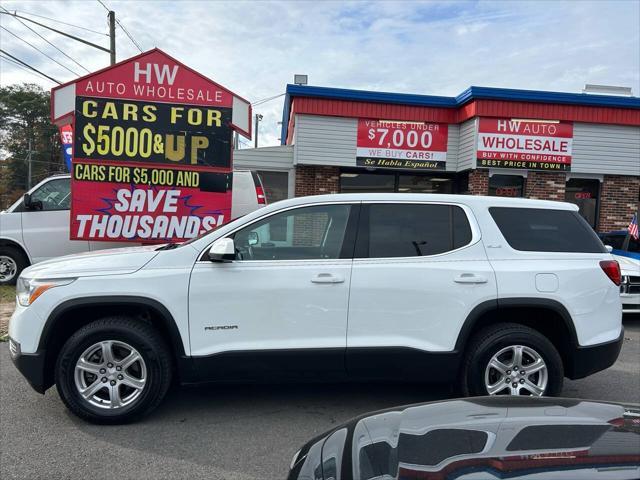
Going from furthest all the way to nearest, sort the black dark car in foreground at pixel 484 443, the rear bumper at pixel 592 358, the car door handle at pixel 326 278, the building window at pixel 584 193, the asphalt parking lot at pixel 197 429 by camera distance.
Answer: the building window at pixel 584 193, the rear bumper at pixel 592 358, the car door handle at pixel 326 278, the asphalt parking lot at pixel 197 429, the black dark car in foreground at pixel 484 443

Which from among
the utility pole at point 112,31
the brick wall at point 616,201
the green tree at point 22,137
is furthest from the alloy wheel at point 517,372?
the green tree at point 22,137

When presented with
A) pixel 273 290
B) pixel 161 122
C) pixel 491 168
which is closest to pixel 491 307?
pixel 273 290

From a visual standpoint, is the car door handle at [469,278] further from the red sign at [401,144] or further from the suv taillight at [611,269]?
the red sign at [401,144]

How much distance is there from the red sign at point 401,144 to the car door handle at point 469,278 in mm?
9654

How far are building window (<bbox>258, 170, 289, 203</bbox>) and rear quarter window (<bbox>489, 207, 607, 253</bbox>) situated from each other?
9.92m

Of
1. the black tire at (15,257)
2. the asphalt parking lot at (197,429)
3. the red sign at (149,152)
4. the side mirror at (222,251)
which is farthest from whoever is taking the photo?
the black tire at (15,257)

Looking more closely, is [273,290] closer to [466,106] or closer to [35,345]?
[35,345]

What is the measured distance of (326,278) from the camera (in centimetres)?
383

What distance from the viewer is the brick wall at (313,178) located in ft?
44.1

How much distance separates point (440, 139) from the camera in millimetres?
13641

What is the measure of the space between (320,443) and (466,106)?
490 inches

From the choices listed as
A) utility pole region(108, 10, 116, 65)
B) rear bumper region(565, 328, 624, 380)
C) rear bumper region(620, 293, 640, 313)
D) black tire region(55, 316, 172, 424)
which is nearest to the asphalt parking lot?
black tire region(55, 316, 172, 424)

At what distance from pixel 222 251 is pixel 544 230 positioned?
268 cm

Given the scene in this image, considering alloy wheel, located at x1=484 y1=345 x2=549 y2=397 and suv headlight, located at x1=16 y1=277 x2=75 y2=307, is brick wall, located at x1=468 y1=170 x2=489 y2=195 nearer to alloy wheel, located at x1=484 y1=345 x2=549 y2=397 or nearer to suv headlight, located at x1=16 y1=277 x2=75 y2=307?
alloy wheel, located at x1=484 y1=345 x2=549 y2=397
